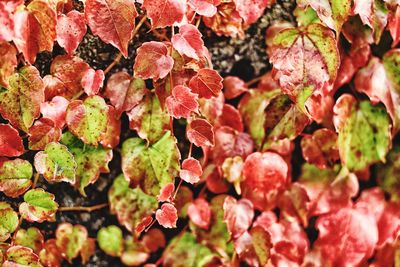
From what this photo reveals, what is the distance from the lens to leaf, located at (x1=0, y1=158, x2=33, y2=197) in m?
1.42

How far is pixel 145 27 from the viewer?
1.48 meters

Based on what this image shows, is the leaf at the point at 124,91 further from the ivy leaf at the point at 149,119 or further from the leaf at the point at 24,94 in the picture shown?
the leaf at the point at 24,94

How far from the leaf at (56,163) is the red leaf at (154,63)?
0.25 m

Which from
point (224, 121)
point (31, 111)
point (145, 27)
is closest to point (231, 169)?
point (224, 121)

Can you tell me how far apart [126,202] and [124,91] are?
0.32 m

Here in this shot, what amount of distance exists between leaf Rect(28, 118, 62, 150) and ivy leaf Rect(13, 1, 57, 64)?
16 cm

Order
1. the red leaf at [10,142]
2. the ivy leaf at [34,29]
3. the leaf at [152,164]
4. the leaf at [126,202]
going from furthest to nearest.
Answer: the leaf at [126,202] → the leaf at [152,164] → the red leaf at [10,142] → the ivy leaf at [34,29]

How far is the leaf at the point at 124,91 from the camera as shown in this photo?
145cm

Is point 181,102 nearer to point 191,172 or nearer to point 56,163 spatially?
point 191,172

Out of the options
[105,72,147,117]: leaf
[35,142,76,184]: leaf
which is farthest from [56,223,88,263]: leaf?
[105,72,147,117]: leaf

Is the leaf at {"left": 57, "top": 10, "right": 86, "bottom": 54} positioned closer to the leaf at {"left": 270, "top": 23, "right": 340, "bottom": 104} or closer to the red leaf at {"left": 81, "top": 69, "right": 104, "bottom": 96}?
the red leaf at {"left": 81, "top": 69, "right": 104, "bottom": 96}

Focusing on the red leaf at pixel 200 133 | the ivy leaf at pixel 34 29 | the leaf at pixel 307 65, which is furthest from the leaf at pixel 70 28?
the leaf at pixel 307 65

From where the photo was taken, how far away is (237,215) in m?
1.59

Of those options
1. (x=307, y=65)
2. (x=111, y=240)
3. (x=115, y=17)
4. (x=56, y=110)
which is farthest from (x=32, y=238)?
(x=307, y=65)
